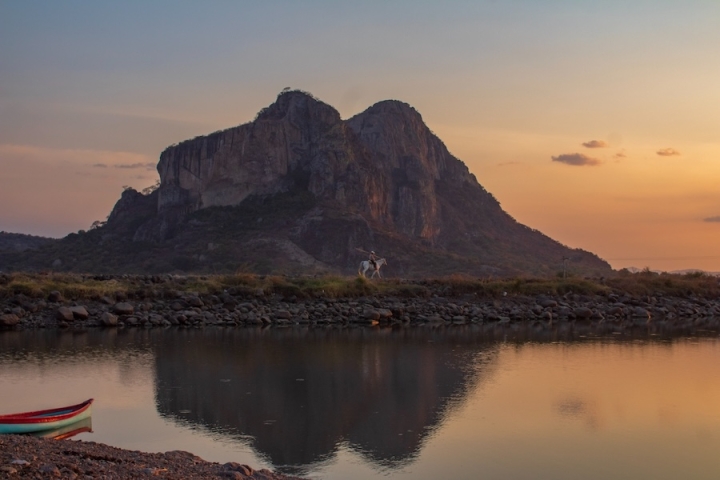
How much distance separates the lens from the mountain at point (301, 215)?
68.8 metres

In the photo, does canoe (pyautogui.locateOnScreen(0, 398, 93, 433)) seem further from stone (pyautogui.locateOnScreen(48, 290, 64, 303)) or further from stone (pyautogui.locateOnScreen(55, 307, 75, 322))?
stone (pyautogui.locateOnScreen(48, 290, 64, 303))

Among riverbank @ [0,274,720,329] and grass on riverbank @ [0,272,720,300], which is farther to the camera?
grass on riverbank @ [0,272,720,300]

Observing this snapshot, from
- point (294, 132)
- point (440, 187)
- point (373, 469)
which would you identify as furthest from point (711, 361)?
point (440, 187)

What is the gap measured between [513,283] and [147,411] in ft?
81.4

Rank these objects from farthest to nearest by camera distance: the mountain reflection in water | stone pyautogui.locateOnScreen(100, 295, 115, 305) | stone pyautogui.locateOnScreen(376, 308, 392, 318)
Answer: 1. stone pyautogui.locateOnScreen(376, 308, 392, 318)
2. stone pyautogui.locateOnScreen(100, 295, 115, 305)
3. the mountain reflection in water

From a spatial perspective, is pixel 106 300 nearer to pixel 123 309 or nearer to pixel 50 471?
pixel 123 309

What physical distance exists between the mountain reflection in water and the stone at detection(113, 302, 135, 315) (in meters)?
4.04

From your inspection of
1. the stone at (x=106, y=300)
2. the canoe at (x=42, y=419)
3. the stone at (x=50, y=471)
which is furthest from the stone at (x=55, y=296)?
the stone at (x=50, y=471)

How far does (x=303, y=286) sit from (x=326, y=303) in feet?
6.28

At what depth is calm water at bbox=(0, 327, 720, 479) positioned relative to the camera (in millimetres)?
10711

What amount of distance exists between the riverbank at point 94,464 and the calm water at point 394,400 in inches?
60.5

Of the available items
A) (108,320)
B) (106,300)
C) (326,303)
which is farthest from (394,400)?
(106,300)

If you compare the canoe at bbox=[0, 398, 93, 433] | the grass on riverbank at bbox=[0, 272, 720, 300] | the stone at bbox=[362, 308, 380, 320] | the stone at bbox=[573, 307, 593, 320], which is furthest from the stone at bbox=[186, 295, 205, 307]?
the canoe at bbox=[0, 398, 93, 433]

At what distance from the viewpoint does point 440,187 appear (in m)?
113
